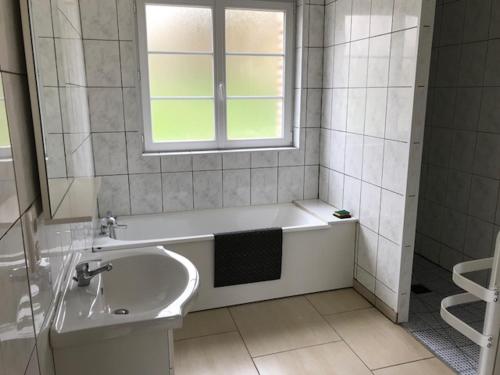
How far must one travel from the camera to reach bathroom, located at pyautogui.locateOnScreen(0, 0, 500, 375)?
6.98ft

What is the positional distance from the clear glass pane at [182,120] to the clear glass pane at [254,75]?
259mm

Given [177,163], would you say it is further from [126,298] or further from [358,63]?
[126,298]

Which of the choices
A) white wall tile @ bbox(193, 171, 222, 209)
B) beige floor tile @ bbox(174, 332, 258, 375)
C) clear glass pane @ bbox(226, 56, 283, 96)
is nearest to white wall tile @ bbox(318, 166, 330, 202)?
clear glass pane @ bbox(226, 56, 283, 96)

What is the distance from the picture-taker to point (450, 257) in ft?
11.3

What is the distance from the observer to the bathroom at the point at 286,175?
6.98 ft

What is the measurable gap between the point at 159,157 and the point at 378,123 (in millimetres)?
1628

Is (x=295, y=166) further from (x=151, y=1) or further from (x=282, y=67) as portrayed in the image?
(x=151, y=1)

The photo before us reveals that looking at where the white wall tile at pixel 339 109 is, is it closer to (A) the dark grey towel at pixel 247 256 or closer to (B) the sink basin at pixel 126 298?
(A) the dark grey towel at pixel 247 256

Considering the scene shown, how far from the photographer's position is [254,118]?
354 centimetres

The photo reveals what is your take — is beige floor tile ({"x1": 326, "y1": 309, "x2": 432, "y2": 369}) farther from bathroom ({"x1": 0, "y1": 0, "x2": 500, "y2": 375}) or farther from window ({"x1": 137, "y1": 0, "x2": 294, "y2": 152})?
window ({"x1": 137, "y1": 0, "x2": 294, "y2": 152})

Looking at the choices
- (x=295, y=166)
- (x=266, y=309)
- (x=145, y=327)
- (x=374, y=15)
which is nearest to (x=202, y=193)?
(x=295, y=166)

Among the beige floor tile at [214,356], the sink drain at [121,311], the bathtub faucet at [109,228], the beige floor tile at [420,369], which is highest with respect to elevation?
the sink drain at [121,311]

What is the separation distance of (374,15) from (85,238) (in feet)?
7.39

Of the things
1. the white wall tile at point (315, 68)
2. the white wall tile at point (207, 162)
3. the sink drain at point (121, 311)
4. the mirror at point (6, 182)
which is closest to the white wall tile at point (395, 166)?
the white wall tile at point (315, 68)
